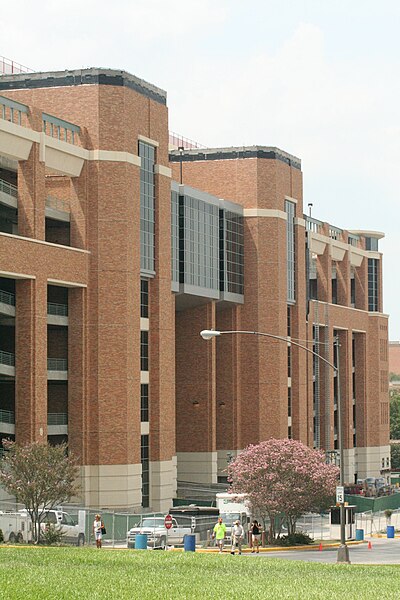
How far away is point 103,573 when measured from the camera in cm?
3006

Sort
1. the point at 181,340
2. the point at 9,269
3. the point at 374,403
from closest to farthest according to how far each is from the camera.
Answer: the point at 9,269, the point at 181,340, the point at 374,403

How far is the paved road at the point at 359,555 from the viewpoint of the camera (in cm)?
5475

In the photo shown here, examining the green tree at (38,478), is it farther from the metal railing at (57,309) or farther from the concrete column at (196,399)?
the concrete column at (196,399)

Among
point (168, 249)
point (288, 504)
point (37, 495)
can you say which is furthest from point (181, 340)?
point (37, 495)

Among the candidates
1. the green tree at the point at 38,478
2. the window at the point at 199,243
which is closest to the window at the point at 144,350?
the window at the point at 199,243

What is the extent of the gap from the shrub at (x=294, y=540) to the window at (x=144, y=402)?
12718 millimetres

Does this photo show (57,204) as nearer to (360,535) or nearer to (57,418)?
(57,418)

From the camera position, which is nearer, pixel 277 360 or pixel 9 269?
pixel 9 269

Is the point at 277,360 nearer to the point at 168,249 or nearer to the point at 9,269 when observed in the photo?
the point at 168,249

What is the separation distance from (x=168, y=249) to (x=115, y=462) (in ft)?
48.6

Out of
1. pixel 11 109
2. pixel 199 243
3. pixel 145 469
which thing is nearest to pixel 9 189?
pixel 11 109

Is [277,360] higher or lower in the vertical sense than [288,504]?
higher

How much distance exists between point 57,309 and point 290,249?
106 feet

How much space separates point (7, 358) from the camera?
6756 centimetres
